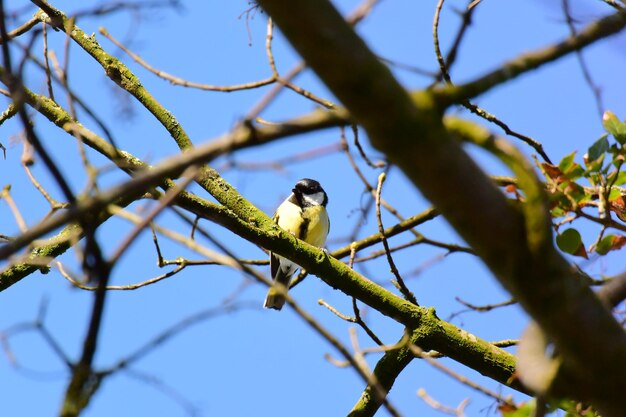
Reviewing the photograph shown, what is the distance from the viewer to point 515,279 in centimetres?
109

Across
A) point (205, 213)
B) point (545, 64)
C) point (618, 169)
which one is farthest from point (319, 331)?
point (205, 213)

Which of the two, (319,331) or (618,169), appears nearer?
(319,331)

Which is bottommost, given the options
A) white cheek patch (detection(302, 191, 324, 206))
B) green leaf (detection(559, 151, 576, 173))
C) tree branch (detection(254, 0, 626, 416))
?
tree branch (detection(254, 0, 626, 416))

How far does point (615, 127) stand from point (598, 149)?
0.08m

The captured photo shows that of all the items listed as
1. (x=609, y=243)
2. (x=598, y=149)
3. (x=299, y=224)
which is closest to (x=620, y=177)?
(x=598, y=149)

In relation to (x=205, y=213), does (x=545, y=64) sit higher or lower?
lower

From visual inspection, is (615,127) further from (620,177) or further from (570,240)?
(570,240)

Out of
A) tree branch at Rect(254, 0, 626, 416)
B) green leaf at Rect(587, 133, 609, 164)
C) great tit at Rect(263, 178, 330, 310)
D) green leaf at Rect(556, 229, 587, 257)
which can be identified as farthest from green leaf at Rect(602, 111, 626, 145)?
great tit at Rect(263, 178, 330, 310)

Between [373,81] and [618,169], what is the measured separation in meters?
1.55

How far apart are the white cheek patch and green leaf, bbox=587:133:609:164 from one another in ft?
15.6

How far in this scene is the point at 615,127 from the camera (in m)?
2.29

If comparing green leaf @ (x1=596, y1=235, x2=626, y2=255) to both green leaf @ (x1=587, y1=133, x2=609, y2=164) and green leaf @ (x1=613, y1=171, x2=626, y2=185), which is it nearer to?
green leaf @ (x1=613, y1=171, x2=626, y2=185)

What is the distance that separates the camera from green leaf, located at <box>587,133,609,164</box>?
2297 millimetres

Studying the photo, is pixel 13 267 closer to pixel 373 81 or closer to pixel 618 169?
pixel 618 169
